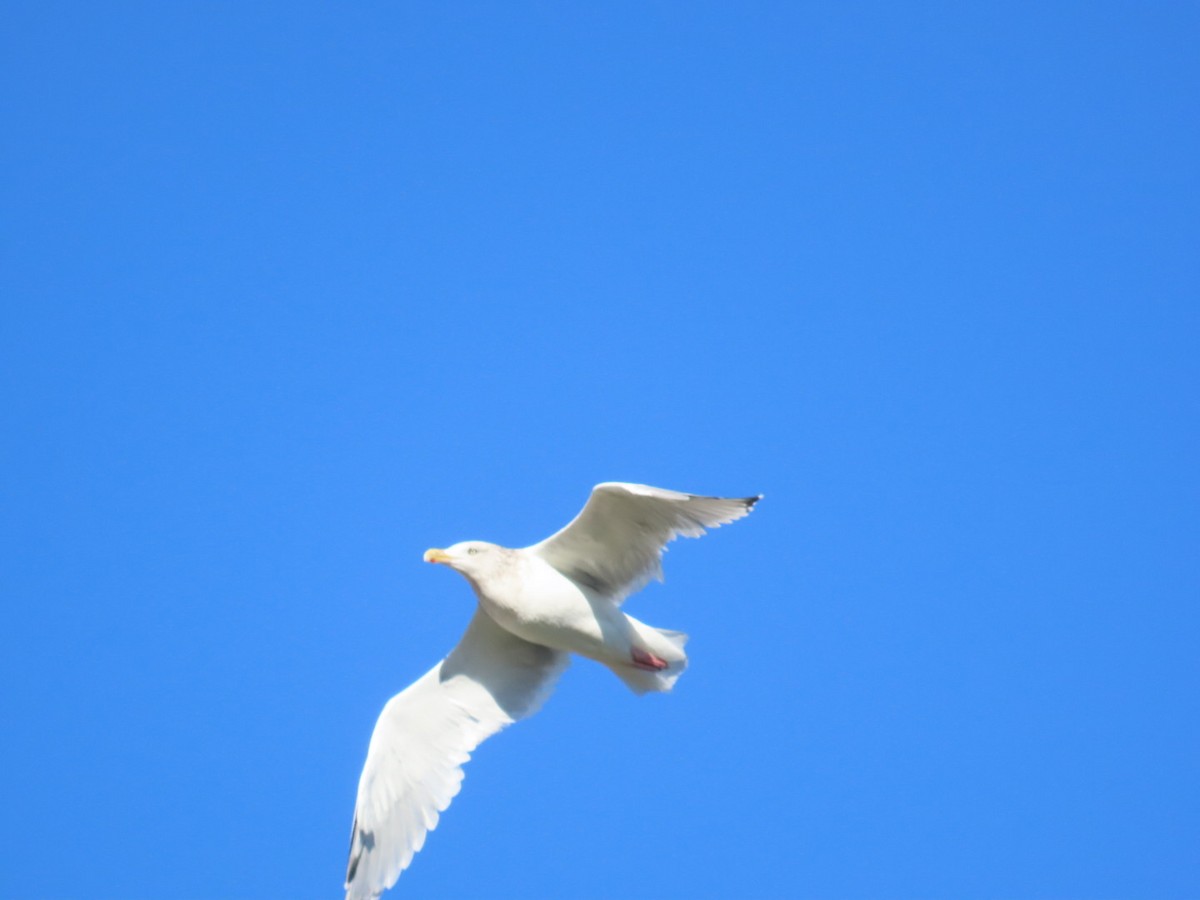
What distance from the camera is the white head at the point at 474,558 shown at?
9.31 metres

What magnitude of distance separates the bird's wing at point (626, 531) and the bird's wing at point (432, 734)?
1.00 meters

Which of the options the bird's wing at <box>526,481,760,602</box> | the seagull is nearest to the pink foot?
the seagull

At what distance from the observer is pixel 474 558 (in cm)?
936

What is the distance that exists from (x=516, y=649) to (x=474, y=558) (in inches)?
48.6

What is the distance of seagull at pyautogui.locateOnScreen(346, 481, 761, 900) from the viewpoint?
9164 mm

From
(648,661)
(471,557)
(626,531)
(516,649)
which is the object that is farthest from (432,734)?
(626,531)

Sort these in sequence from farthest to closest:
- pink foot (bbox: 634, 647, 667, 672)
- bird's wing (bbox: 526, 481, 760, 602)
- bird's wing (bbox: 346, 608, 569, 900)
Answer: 1. bird's wing (bbox: 346, 608, 569, 900)
2. pink foot (bbox: 634, 647, 667, 672)
3. bird's wing (bbox: 526, 481, 760, 602)

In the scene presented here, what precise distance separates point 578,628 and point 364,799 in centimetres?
240

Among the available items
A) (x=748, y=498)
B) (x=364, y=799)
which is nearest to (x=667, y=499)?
(x=748, y=498)

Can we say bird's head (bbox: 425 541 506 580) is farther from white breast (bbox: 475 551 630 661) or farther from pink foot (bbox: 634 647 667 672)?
pink foot (bbox: 634 647 667 672)

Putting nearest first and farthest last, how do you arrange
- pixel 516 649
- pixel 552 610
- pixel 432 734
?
pixel 552 610 < pixel 432 734 < pixel 516 649

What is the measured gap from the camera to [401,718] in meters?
10.0

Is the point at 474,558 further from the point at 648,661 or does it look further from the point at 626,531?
the point at 648,661

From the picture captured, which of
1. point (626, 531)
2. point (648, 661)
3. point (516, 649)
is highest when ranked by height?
point (626, 531)
